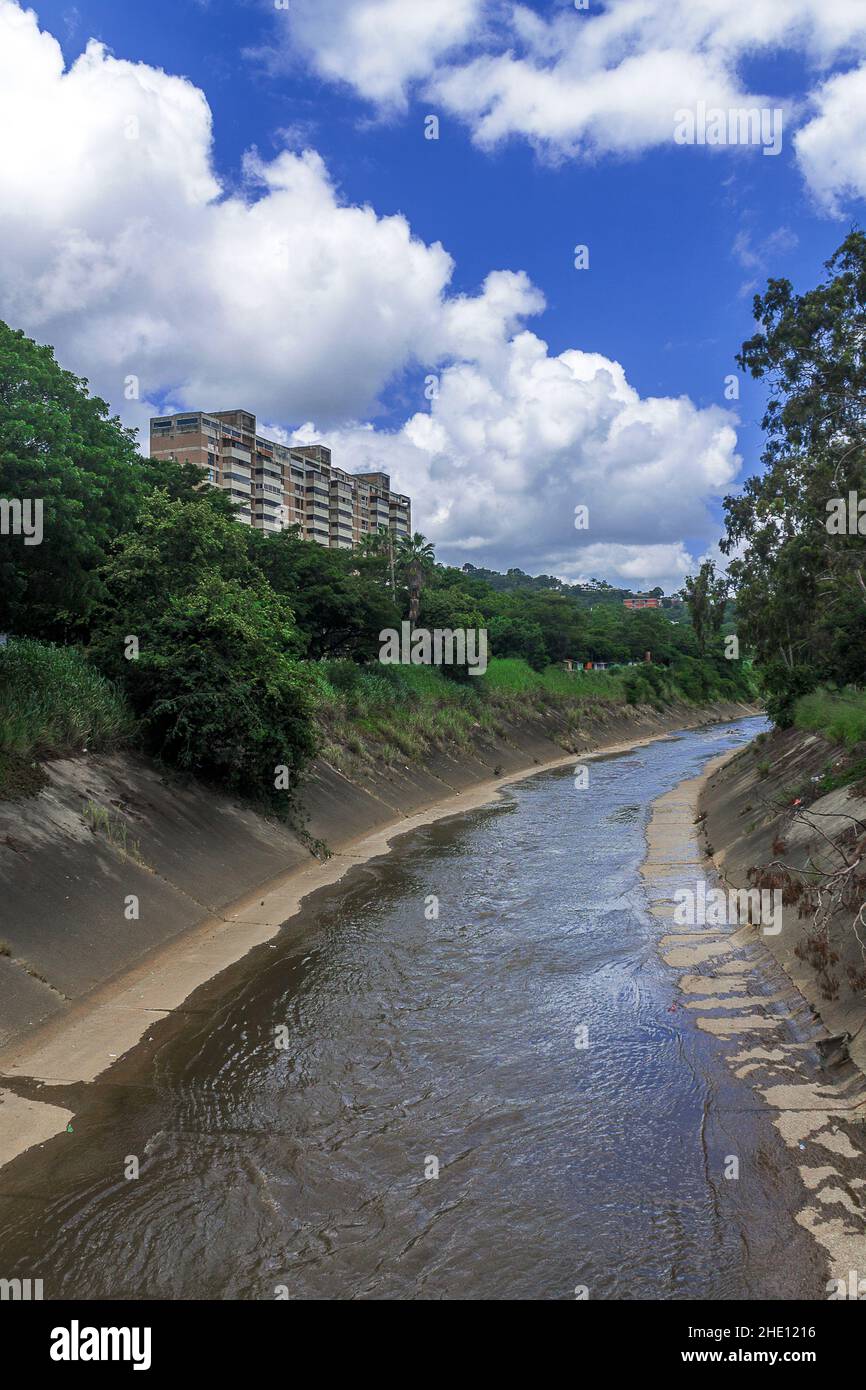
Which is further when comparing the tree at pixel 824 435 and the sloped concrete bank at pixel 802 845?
the tree at pixel 824 435

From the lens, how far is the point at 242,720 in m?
20.4

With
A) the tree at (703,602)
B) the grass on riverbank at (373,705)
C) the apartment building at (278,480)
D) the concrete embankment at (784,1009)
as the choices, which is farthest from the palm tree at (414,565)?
the apartment building at (278,480)

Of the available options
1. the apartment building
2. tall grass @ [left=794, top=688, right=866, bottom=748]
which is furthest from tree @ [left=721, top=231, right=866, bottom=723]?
the apartment building

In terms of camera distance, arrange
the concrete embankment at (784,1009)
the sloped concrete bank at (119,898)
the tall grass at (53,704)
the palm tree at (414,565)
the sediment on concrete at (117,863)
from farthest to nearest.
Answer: the palm tree at (414,565) → the tall grass at (53,704) → the sediment on concrete at (117,863) → the sloped concrete bank at (119,898) → the concrete embankment at (784,1009)

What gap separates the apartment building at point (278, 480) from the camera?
117 m

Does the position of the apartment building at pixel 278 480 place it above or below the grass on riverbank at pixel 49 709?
above

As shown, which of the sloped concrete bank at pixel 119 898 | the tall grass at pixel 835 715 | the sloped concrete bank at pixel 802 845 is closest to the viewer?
the sloped concrete bank at pixel 119 898

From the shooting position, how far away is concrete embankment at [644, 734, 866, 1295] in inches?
281

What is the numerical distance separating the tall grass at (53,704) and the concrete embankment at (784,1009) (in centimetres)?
1162

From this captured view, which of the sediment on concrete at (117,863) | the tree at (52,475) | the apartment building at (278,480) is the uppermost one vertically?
the apartment building at (278,480)

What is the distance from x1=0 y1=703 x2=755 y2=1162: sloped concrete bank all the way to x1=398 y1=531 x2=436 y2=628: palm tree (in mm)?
28001

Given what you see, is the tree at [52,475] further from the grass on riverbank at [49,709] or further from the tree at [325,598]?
the tree at [325,598]
